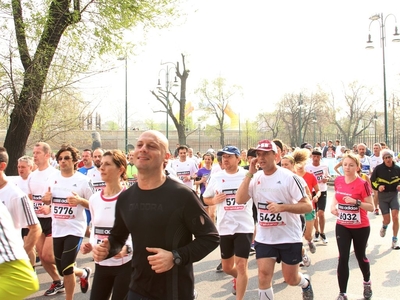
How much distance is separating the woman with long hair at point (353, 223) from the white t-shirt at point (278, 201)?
1.08 m

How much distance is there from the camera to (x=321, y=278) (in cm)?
709

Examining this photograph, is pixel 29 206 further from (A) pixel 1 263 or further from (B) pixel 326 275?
(B) pixel 326 275

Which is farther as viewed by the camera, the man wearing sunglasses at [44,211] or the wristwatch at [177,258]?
the man wearing sunglasses at [44,211]

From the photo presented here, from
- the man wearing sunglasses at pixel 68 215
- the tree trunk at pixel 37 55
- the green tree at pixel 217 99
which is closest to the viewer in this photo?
the man wearing sunglasses at pixel 68 215

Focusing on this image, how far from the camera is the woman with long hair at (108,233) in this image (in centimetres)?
421

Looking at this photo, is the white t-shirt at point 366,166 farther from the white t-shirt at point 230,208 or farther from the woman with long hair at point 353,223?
the white t-shirt at point 230,208

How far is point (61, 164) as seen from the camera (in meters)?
6.12

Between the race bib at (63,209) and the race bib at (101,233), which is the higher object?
the race bib at (63,209)

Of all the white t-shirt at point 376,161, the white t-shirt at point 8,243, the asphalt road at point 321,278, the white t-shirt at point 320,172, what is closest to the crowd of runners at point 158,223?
the white t-shirt at point 8,243

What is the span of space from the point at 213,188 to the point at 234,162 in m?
0.49

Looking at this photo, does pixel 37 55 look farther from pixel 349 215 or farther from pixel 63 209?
pixel 349 215

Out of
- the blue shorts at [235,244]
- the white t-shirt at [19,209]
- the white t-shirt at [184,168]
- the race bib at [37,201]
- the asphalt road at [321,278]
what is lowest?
the asphalt road at [321,278]

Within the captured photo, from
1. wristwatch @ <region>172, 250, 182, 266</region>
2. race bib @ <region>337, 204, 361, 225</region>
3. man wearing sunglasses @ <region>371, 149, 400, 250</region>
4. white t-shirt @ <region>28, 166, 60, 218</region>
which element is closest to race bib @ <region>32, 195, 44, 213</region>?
white t-shirt @ <region>28, 166, 60, 218</region>

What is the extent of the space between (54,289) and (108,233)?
8.44 ft
